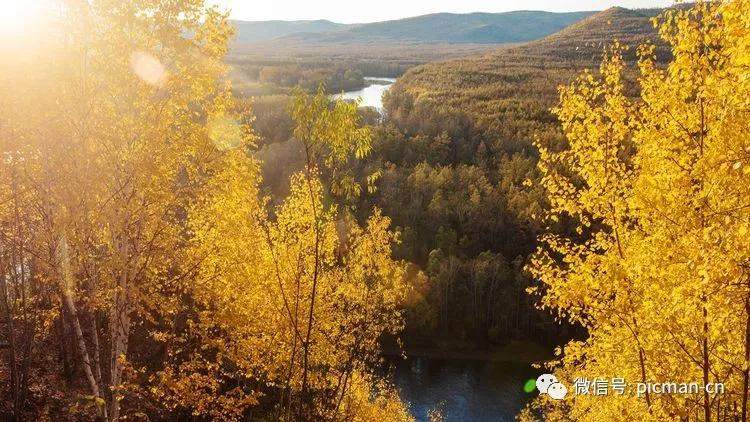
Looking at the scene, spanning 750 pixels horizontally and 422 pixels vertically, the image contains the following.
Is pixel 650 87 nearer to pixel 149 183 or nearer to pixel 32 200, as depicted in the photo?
pixel 149 183

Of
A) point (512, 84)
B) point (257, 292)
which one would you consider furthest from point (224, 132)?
point (512, 84)

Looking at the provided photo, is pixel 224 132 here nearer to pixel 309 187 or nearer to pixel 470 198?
pixel 309 187

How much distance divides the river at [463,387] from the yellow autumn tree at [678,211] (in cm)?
3913

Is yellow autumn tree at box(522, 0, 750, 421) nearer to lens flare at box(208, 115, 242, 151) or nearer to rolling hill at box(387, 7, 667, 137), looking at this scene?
lens flare at box(208, 115, 242, 151)

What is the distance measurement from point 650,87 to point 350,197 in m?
6.26

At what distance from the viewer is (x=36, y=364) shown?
2461cm

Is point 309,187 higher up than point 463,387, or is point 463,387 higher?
point 309,187

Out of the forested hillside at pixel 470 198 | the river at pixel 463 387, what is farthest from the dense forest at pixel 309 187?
the river at pixel 463 387

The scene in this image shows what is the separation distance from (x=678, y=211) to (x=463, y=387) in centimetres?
4982

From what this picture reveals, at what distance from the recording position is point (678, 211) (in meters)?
8.17

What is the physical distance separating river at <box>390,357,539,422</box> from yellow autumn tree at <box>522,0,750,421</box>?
39.1m

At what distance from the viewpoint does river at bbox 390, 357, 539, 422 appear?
161ft

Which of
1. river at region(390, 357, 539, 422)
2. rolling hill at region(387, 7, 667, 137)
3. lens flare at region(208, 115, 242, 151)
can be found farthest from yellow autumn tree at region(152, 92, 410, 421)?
rolling hill at region(387, 7, 667, 137)

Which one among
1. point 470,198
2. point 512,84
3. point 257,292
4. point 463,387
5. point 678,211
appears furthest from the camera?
point 512,84
